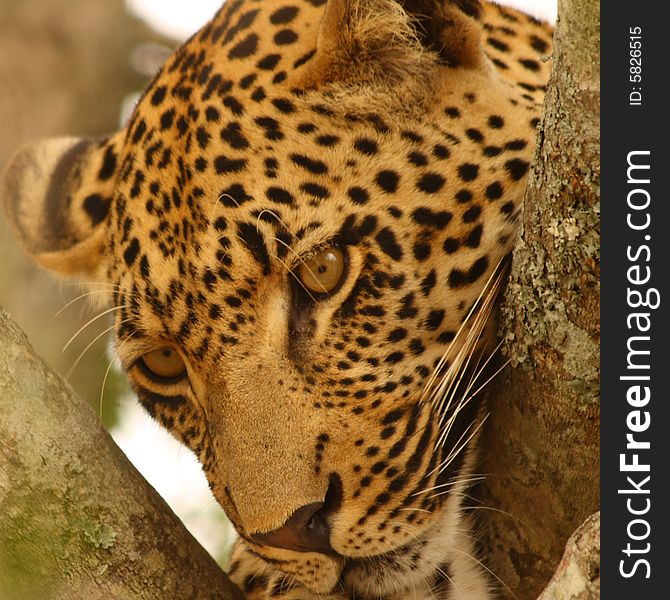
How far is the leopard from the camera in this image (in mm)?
2809

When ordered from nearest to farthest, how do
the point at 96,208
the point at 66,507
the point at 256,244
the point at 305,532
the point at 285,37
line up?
the point at 66,507, the point at 305,532, the point at 256,244, the point at 285,37, the point at 96,208

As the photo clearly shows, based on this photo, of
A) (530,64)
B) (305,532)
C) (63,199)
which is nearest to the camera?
(305,532)

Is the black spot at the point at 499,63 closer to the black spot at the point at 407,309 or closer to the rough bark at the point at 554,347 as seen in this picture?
the black spot at the point at 407,309

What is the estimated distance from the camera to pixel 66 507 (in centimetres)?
263

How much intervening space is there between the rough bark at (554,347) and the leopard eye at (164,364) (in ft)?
3.18

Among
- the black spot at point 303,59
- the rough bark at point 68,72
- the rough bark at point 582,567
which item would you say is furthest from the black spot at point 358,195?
the rough bark at point 68,72

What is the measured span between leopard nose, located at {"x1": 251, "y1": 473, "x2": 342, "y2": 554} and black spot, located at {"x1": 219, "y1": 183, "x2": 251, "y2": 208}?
0.77 meters

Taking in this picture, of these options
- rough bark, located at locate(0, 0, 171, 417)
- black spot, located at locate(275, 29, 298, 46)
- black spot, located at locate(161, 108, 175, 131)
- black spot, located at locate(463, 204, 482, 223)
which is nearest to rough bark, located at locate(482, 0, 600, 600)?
black spot, located at locate(463, 204, 482, 223)

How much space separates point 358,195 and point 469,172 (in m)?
0.31

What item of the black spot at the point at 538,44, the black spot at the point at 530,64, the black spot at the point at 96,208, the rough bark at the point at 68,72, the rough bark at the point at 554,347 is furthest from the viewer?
the rough bark at the point at 68,72

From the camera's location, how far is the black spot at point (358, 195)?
114 inches

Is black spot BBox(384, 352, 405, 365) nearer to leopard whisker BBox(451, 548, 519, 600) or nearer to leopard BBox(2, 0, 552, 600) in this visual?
leopard BBox(2, 0, 552, 600)

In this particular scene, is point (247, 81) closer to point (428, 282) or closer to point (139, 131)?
point (139, 131)

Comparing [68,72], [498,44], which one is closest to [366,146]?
[498,44]
